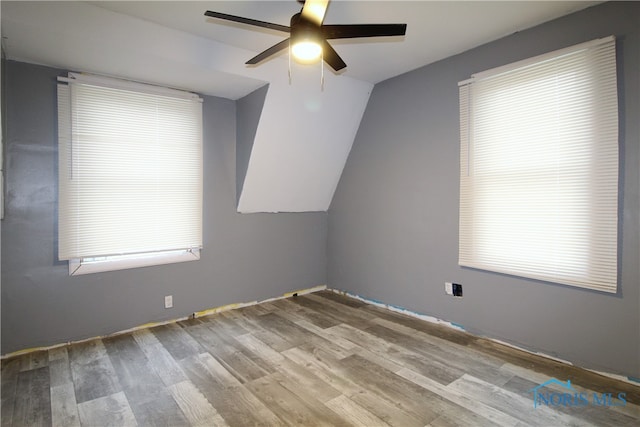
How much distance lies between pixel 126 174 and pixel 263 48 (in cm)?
175

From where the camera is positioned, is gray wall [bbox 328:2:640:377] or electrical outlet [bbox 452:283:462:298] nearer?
gray wall [bbox 328:2:640:377]

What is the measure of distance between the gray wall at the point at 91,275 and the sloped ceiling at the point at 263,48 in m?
0.26

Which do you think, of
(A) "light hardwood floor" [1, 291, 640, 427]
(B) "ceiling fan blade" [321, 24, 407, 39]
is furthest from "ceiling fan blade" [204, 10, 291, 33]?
(A) "light hardwood floor" [1, 291, 640, 427]

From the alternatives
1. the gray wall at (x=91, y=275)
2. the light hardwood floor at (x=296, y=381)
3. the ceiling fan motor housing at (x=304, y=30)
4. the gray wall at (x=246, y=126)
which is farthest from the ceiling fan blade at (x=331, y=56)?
Result: the light hardwood floor at (x=296, y=381)

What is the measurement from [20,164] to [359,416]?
127 inches

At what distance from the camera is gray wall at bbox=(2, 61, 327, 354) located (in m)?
2.70

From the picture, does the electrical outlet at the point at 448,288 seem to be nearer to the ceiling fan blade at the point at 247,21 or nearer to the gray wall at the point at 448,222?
the gray wall at the point at 448,222

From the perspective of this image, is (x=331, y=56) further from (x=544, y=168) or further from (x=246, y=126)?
(x=544, y=168)

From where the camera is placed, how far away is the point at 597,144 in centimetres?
235

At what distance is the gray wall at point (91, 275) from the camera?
8.85 feet

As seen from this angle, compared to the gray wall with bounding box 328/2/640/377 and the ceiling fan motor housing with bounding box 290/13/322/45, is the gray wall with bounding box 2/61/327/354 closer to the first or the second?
the gray wall with bounding box 328/2/640/377

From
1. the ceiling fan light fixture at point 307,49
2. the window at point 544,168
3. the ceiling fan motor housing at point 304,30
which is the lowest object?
the window at point 544,168

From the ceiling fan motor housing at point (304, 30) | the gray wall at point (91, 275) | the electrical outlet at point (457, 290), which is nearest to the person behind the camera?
the ceiling fan motor housing at point (304, 30)

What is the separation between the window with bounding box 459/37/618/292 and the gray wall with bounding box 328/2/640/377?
0.09 m
